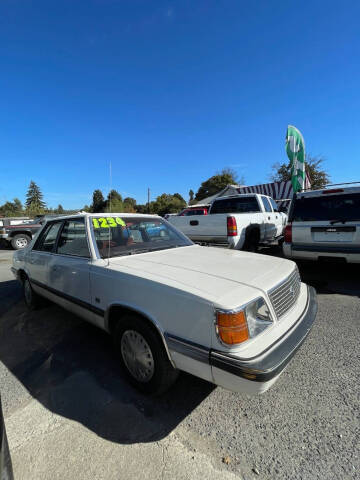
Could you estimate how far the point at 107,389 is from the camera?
219 cm

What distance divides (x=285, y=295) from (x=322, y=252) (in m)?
3.24

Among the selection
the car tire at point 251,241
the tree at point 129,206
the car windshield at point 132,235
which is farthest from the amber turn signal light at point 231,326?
the tree at point 129,206

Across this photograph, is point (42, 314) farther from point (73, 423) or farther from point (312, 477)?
point (312, 477)

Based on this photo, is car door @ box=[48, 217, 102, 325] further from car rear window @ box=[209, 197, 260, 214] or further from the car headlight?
car rear window @ box=[209, 197, 260, 214]

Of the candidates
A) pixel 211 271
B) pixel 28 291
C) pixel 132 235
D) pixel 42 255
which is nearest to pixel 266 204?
pixel 132 235

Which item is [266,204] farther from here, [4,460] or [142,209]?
[142,209]

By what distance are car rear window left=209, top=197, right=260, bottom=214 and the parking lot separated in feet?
17.0

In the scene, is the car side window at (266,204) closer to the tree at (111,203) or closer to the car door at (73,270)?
the tree at (111,203)

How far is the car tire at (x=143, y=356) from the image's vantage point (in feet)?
6.29

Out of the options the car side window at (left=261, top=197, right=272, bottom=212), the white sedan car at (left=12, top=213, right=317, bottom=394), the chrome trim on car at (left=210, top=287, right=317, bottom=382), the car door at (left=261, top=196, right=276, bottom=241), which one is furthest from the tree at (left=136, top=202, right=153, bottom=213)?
the chrome trim on car at (left=210, top=287, right=317, bottom=382)

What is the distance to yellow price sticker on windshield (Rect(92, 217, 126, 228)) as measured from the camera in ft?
9.31

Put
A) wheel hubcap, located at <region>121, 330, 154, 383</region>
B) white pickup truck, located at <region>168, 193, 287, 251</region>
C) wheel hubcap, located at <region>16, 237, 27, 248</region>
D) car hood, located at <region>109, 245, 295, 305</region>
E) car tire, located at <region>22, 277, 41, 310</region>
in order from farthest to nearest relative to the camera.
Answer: wheel hubcap, located at <region>16, 237, 27, 248</region> < white pickup truck, located at <region>168, 193, 287, 251</region> < car tire, located at <region>22, 277, 41, 310</region> < wheel hubcap, located at <region>121, 330, 154, 383</region> < car hood, located at <region>109, 245, 295, 305</region>

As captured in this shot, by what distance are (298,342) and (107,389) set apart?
169 centimetres

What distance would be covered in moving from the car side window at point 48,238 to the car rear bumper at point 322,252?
4.42 metres
